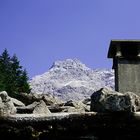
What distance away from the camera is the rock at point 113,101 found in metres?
5.01

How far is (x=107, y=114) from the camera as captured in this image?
5.06m

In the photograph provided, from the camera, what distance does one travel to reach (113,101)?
5.04 meters

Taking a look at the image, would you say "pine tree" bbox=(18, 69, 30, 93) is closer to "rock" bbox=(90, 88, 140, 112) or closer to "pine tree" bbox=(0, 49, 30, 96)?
"pine tree" bbox=(0, 49, 30, 96)

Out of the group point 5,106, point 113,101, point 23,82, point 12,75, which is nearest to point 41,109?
point 5,106

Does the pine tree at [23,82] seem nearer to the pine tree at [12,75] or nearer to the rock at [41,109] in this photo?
the pine tree at [12,75]

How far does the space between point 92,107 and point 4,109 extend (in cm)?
92

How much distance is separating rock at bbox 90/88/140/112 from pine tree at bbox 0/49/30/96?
139ft

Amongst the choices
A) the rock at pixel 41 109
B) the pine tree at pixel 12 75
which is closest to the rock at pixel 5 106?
the rock at pixel 41 109

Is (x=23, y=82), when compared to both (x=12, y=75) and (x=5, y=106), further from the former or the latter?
(x=5, y=106)

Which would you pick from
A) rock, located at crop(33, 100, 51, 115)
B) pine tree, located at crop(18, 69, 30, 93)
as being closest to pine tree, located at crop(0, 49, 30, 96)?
pine tree, located at crop(18, 69, 30, 93)

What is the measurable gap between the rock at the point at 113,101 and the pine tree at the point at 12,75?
42.2 m

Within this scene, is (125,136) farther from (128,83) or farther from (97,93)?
(128,83)

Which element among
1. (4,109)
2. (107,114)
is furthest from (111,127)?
(4,109)

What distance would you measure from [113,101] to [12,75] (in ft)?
174
